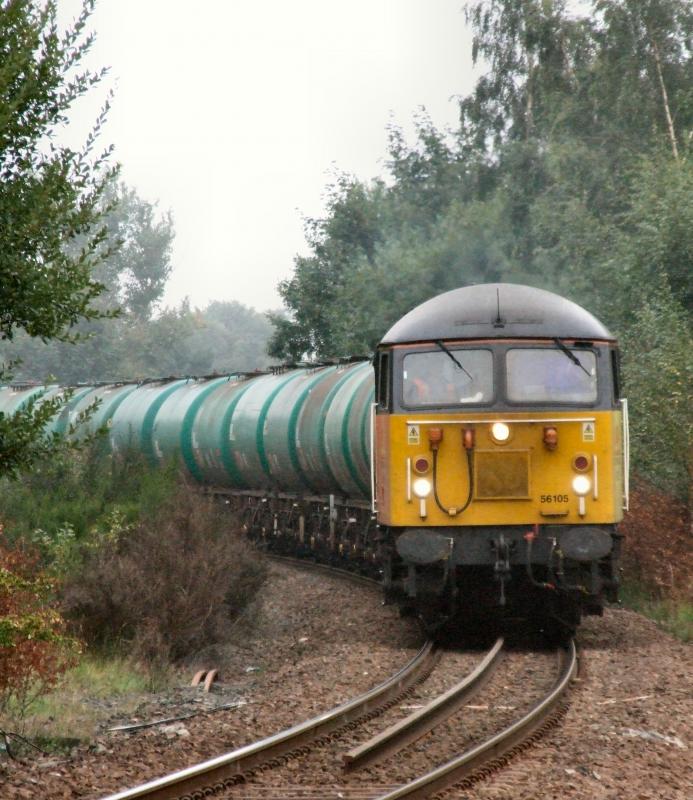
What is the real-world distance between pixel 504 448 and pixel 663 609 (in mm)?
3968

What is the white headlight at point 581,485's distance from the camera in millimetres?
11391

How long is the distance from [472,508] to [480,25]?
109 ft

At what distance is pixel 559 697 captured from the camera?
30.6ft

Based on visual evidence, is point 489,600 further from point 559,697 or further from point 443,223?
point 443,223

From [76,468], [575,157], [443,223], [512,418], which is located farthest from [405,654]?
[443,223]

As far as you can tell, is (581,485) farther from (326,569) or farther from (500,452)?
(326,569)

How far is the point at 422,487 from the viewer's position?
37.7 ft

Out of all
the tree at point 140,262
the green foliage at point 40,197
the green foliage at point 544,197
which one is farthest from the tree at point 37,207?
the tree at point 140,262

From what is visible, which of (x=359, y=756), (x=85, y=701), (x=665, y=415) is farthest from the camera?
(x=665, y=415)

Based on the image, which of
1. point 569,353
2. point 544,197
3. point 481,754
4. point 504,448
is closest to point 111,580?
point 504,448

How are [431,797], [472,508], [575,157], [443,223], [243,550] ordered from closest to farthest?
1. [431,797]
2. [472,508]
3. [243,550]
4. [575,157]
5. [443,223]

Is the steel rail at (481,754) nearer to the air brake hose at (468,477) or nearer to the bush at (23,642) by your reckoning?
the air brake hose at (468,477)

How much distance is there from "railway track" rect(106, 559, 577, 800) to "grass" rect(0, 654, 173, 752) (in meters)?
1.40

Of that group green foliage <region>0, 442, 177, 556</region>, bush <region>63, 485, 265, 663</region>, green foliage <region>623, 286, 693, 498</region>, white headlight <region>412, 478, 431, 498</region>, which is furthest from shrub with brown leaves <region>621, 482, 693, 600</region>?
green foliage <region>0, 442, 177, 556</region>
